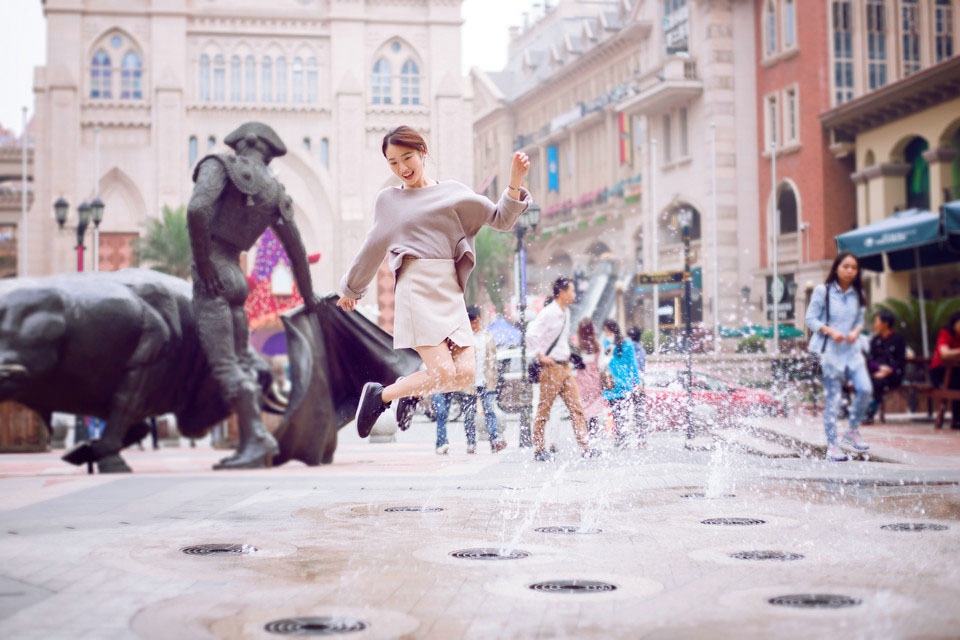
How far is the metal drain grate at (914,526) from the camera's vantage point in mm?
5766

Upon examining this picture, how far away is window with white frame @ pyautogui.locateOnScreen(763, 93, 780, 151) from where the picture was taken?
46344 mm

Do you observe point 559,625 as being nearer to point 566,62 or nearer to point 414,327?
point 414,327

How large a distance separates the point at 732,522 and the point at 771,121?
4262cm

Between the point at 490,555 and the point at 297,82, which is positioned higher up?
the point at 297,82

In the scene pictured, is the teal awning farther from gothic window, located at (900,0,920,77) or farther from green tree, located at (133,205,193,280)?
green tree, located at (133,205,193,280)

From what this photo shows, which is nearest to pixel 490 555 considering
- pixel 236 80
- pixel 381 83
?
pixel 381 83

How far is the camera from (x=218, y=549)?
17.6 feet

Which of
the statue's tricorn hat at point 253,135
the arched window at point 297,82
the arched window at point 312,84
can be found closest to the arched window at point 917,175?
the statue's tricorn hat at point 253,135

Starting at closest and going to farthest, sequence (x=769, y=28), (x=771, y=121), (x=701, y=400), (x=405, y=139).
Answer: (x=405, y=139) < (x=701, y=400) < (x=771, y=121) < (x=769, y=28)

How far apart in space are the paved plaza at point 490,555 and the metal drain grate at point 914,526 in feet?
0.12

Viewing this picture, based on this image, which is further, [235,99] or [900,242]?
[235,99]

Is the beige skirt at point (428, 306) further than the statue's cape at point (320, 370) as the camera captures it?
No

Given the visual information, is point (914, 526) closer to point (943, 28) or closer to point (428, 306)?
point (428, 306)

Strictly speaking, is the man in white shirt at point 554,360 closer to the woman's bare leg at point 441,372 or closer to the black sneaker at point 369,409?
the black sneaker at point 369,409
